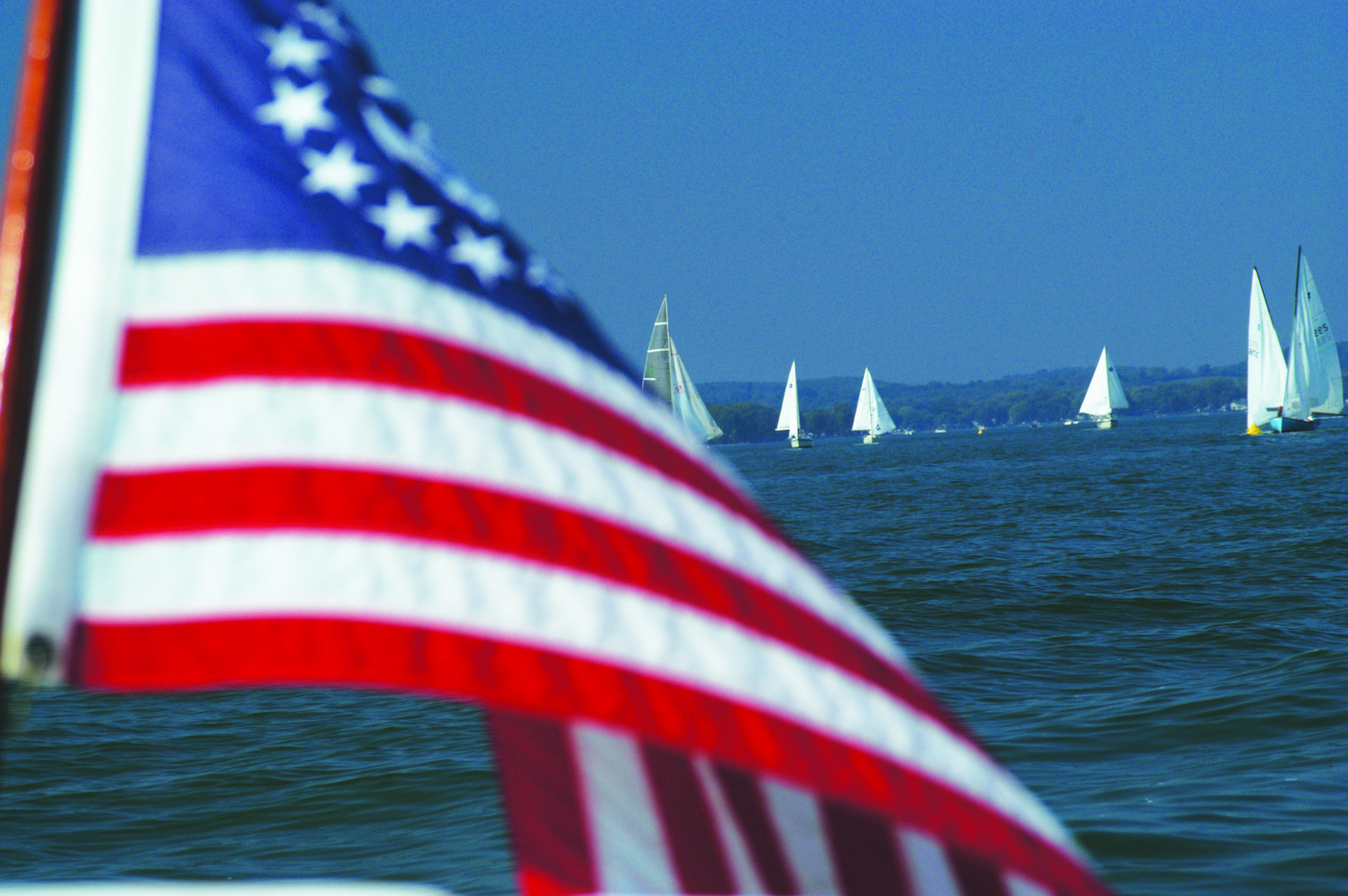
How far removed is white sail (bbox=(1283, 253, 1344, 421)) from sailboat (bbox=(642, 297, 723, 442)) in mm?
23560

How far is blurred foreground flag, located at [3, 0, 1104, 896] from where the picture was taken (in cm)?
147

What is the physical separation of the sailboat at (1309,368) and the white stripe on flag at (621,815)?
51632mm

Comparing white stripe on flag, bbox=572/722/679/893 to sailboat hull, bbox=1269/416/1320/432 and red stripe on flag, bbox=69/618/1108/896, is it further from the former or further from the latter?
sailboat hull, bbox=1269/416/1320/432

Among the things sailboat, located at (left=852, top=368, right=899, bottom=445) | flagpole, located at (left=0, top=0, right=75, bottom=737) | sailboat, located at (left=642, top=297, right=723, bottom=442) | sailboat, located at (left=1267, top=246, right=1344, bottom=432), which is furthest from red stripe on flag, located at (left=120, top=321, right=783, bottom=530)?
sailboat, located at (left=852, top=368, right=899, bottom=445)

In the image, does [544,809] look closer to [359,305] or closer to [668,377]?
[359,305]

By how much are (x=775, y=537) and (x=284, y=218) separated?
2.58ft

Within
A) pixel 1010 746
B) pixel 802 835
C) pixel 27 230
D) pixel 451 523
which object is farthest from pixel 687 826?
pixel 1010 746

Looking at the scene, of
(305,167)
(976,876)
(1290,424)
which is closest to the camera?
(305,167)

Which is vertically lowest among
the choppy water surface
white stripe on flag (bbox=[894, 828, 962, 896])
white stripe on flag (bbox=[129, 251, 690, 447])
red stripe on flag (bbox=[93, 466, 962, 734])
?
the choppy water surface

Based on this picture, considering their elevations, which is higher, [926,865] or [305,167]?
[305,167]

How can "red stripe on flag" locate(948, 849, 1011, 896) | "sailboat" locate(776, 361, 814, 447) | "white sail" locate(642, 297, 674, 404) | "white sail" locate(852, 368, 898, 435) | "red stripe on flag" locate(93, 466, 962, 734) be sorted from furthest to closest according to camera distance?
"white sail" locate(852, 368, 898, 435), "sailboat" locate(776, 361, 814, 447), "white sail" locate(642, 297, 674, 404), "red stripe on flag" locate(948, 849, 1011, 896), "red stripe on flag" locate(93, 466, 962, 734)

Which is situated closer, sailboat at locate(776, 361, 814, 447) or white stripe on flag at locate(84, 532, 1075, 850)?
white stripe on flag at locate(84, 532, 1075, 850)

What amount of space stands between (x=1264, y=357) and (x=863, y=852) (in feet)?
183

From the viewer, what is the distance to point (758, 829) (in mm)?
1944
